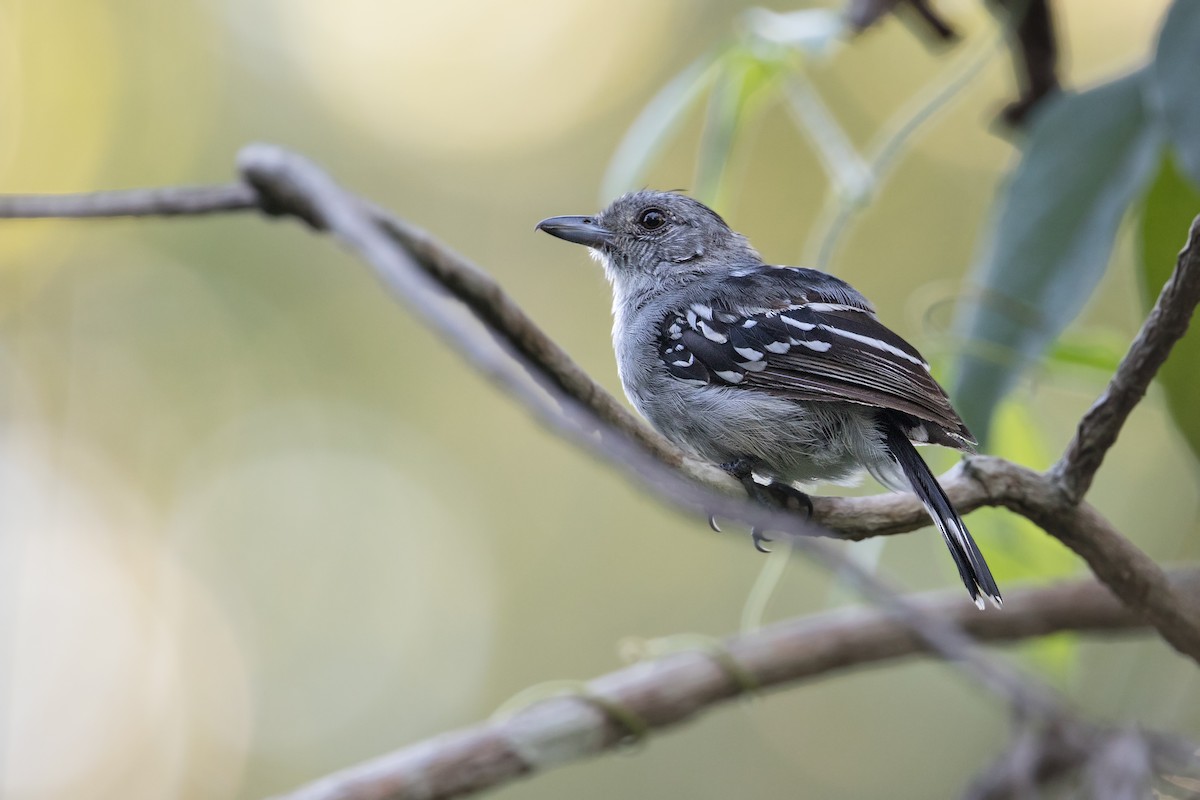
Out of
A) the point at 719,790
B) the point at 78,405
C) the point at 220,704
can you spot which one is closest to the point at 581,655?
the point at 719,790

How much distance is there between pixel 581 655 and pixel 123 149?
176 inches

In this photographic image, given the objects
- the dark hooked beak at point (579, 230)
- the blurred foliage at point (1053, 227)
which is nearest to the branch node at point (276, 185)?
the blurred foliage at point (1053, 227)

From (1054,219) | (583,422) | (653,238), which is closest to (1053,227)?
(1054,219)

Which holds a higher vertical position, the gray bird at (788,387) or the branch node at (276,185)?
the branch node at (276,185)

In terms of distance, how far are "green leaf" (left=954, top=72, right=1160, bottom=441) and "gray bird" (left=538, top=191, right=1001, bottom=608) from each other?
25 centimetres

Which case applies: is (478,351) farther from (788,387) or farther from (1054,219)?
(1054,219)

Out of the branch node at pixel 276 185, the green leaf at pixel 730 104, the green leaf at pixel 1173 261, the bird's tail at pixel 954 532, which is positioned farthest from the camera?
the green leaf at pixel 730 104

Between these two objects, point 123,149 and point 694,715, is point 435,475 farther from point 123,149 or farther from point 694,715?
point 694,715

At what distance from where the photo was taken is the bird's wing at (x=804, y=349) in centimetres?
249

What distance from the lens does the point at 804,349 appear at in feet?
9.11

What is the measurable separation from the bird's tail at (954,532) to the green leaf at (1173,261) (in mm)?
572

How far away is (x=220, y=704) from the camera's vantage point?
22.9 ft

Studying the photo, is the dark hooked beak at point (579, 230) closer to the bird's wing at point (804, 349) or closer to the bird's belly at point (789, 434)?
the bird's wing at point (804, 349)

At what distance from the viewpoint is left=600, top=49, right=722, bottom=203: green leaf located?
117 inches
